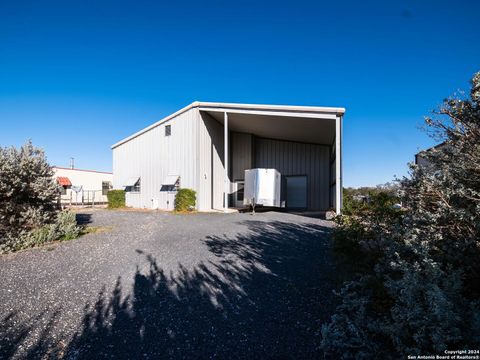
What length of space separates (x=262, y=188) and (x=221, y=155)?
5202 mm

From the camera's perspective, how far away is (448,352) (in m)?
1.87

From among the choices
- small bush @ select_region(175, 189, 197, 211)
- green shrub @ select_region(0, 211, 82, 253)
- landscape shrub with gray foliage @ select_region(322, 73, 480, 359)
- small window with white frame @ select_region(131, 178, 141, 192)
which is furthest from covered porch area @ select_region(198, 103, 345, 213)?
landscape shrub with gray foliage @ select_region(322, 73, 480, 359)

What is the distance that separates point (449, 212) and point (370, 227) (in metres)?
1.94

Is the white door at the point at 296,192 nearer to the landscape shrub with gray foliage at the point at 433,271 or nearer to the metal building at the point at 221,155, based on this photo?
the metal building at the point at 221,155

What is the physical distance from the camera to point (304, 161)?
58.8ft

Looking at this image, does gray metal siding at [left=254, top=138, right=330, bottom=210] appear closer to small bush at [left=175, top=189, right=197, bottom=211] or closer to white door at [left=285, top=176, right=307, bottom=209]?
white door at [left=285, top=176, right=307, bottom=209]

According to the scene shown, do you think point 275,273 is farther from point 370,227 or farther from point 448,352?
point 448,352

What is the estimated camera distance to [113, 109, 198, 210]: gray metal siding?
15.1m

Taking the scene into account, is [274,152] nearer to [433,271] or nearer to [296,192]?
[296,192]

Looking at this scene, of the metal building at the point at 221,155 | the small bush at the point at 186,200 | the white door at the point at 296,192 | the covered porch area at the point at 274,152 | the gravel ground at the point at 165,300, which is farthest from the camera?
the white door at the point at 296,192

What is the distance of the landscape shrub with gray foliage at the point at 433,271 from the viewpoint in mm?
2037

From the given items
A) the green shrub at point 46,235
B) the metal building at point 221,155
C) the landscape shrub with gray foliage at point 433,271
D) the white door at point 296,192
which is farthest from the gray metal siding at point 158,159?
the landscape shrub with gray foliage at point 433,271

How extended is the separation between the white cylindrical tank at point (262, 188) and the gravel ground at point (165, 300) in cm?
778

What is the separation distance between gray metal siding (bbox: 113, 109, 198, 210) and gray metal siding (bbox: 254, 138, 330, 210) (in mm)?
5900
